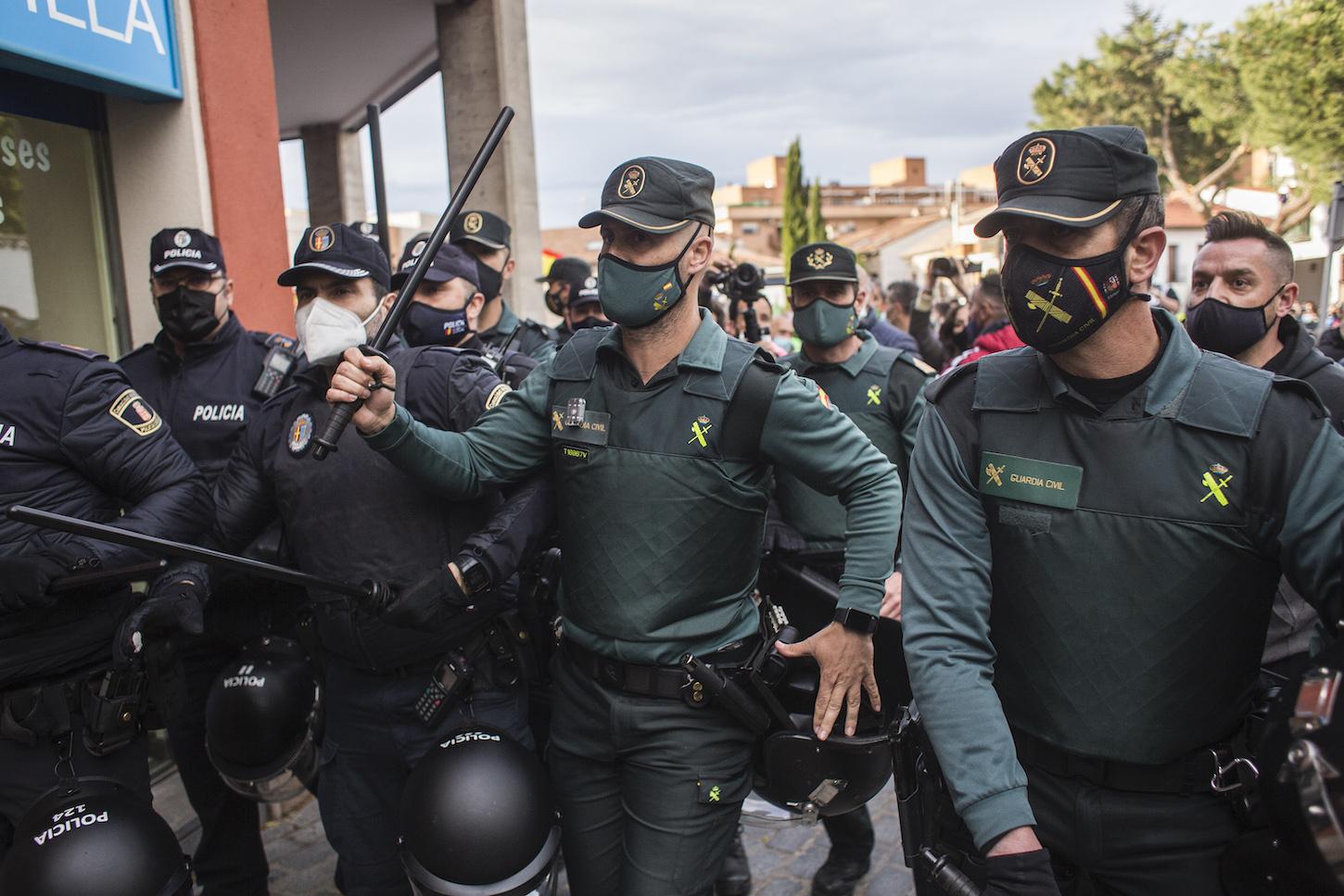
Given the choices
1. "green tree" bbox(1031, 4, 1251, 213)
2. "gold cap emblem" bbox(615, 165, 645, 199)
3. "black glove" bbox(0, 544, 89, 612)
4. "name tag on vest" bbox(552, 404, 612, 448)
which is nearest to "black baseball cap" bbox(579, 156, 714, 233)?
"gold cap emblem" bbox(615, 165, 645, 199)

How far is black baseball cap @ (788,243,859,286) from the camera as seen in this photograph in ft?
15.4

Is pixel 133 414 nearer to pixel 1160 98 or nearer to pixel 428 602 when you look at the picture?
pixel 428 602

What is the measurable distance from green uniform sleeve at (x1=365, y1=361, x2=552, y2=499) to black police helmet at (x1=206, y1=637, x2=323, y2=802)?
107 cm

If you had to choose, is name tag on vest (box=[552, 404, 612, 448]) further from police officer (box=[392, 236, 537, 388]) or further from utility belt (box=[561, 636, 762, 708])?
police officer (box=[392, 236, 537, 388])

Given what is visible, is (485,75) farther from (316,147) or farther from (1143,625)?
(1143,625)

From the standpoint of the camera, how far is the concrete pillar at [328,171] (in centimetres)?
1196

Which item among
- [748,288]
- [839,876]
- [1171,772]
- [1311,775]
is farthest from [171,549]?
[748,288]

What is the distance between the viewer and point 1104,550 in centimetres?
190

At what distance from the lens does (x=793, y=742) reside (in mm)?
2648

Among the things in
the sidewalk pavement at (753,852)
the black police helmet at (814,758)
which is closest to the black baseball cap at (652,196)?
the black police helmet at (814,758)

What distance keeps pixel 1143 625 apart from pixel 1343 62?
Answer: 19.4 meters

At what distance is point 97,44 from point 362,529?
8.75 ft

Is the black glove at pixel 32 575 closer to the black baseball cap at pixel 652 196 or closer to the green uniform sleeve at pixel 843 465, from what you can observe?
the black baseball cap at pixel 652 196

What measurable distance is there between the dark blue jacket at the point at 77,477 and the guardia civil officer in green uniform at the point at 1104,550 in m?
2.31
